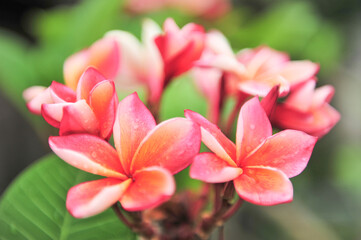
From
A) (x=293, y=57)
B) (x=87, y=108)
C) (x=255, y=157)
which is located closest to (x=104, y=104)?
(x=87, y=108)

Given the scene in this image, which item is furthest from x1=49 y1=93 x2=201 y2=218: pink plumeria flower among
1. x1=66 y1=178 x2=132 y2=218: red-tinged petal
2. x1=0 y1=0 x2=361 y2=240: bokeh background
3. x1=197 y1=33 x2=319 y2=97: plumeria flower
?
x1=0 y1=0 x2=361 y2=240: bokeh background

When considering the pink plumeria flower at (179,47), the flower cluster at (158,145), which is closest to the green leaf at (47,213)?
the flower cluster at (158,145)

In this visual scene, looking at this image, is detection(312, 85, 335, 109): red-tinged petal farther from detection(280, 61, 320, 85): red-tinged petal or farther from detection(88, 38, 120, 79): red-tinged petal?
detection(88, 38, 120, 79): red-tinged petal

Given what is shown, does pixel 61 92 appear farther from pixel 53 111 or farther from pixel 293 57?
pixel 293 57

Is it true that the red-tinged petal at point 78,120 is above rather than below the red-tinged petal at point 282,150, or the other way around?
above

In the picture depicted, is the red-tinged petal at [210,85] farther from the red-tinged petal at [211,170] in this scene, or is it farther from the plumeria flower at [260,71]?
the red-tinged petal at [211,170]

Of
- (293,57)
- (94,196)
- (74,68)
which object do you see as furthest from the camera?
(293,57)
